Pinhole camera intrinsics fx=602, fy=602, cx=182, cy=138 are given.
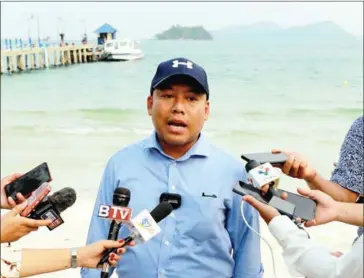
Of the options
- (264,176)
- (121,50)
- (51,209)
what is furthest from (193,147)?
(121,50)

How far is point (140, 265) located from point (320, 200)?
1036mm

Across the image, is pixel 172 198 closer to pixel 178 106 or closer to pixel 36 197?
pixel 178 106

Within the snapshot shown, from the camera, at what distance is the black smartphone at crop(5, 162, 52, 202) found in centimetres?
262

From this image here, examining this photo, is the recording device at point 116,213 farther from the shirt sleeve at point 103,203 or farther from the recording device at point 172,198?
the shirt sleeve at point 103,203

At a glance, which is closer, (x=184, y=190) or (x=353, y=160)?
(x=353, y=160)

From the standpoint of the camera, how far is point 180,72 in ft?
10.4

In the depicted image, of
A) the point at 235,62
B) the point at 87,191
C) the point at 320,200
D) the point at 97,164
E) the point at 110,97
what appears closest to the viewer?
the point at 320,200

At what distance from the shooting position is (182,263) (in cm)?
311

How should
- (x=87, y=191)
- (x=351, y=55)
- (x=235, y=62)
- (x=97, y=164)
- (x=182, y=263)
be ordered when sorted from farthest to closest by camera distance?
(x=351, y=55) → (x=235, y=62) → (x=97, y=164) → (x=87, y=191) → (x=182, y=263)

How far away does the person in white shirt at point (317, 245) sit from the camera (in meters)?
2.23

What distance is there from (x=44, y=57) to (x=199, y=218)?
146 ft

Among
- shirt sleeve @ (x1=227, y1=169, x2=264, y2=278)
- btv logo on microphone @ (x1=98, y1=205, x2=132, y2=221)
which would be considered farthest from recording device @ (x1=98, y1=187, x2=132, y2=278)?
shirt sleeve @ (x1=227, y1=169, x2=264, y2=278)

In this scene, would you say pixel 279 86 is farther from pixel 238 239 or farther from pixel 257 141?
pixel 238 239

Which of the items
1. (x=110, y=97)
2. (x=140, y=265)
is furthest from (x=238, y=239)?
(x=110, y=97)
